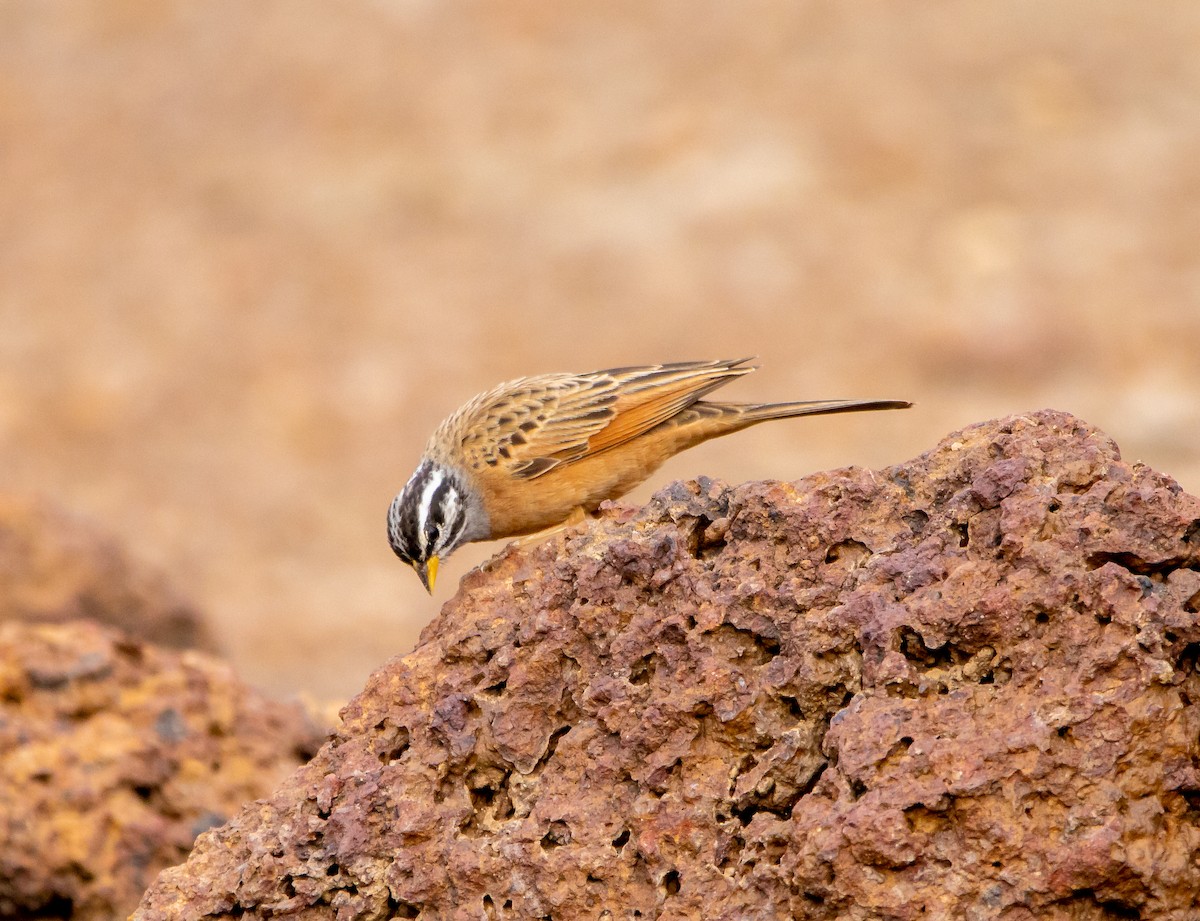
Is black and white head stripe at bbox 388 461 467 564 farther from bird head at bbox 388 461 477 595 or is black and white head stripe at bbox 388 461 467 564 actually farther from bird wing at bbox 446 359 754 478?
bird wing at bbox 446 359 754 478

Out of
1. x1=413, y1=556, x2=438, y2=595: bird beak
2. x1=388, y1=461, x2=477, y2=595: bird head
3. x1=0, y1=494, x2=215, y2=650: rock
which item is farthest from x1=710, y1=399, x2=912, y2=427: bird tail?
x1=0, y1=494, x2=215, y2=650: rock

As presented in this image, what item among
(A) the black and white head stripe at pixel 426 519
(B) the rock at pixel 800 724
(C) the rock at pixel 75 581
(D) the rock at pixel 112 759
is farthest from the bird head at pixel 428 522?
(C) the rock at pixel 75 581

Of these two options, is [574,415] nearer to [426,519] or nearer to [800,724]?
[426,519]

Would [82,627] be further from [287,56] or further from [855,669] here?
[287,56]

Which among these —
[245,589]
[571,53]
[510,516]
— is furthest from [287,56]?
[510,516]

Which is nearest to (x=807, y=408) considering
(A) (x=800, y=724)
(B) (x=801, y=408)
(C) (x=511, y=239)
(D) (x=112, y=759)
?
(B) (x=801, y=408)

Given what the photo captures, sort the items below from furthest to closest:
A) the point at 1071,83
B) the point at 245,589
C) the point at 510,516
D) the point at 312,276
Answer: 1. the point at 1071,83
2. the point at 312,276
3. the point at 245,589
4. the point at 510,516
